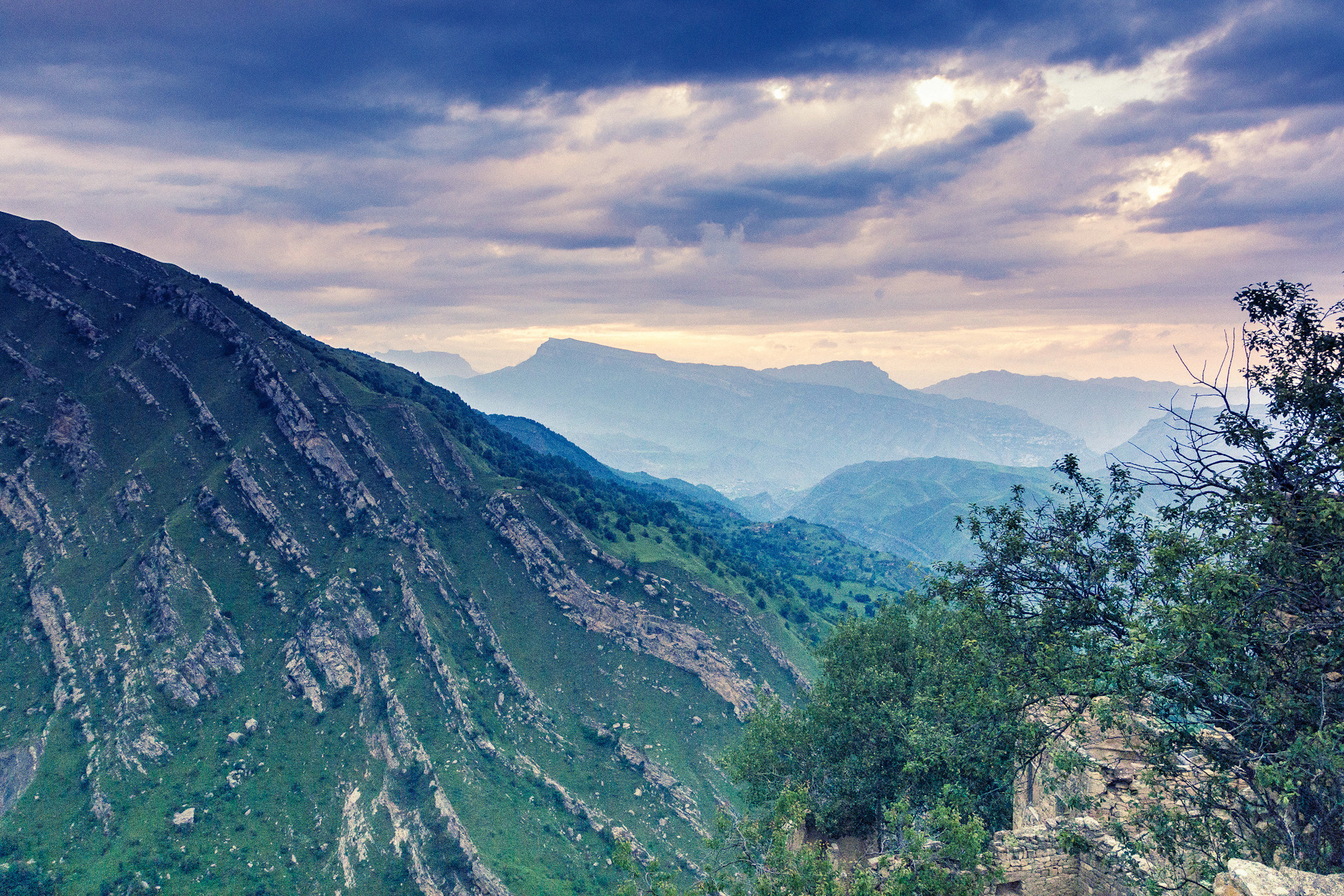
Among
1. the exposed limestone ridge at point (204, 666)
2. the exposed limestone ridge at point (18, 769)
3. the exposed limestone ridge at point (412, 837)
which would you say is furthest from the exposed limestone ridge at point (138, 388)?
the exposed limestone ridge at point (412, 837)

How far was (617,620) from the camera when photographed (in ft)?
355

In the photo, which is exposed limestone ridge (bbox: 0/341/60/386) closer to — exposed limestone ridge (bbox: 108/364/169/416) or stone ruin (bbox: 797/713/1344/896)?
exposed limestone ridge (bbox: 108/364/169/416)

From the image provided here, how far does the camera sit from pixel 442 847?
71688 millimetres

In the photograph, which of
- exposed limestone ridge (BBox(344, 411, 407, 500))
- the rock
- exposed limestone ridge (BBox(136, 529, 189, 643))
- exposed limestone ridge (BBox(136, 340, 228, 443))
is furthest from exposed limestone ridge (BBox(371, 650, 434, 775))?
the rock

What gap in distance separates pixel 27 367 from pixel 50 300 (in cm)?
1547

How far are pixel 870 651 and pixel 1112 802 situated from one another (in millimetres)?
16616

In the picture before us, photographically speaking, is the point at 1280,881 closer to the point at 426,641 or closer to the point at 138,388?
the point at 426,641

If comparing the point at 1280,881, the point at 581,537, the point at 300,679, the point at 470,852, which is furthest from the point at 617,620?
the point at 1280,881

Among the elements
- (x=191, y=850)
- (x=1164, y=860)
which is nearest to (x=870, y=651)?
(x=1164, y=860)

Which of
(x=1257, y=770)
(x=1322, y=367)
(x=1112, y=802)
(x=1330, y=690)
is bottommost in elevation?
(x=1112, y=802)

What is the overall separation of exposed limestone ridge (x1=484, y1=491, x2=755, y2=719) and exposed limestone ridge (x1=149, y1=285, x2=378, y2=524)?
74.7 ft

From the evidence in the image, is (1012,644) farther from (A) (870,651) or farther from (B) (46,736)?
(B) (46,736)

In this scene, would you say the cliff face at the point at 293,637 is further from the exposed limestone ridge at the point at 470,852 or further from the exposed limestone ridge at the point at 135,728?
the exposed limestone ridge at the point at 470,852

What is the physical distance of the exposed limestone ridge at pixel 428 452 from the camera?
116 meters
